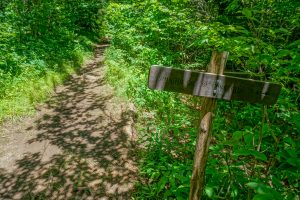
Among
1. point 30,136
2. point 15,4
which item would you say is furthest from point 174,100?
point 15,4

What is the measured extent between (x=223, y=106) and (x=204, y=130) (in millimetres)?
4425

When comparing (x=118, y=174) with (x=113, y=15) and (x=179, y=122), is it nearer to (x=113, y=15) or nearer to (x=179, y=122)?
(x=179, y=122)

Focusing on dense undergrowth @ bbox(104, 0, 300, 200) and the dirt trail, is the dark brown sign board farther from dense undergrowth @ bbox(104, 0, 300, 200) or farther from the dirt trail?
the dirt trail

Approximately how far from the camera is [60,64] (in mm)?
10203

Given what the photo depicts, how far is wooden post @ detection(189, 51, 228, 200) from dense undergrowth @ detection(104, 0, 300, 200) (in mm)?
144

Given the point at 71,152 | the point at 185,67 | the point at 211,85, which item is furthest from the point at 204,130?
the point at 185,67

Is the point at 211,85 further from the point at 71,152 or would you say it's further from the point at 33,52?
the point at 33,52

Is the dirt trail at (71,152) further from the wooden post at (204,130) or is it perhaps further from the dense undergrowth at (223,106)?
the wooden post at (204,130)

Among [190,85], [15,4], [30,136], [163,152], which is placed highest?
[190,85]

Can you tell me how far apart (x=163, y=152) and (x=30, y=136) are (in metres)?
3.12

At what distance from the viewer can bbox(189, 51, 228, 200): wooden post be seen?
2.13 metres

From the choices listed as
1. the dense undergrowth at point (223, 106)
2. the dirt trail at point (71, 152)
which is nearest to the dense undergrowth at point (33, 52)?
the dirt trail at point (71, 152)

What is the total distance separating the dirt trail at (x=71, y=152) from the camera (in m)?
4.43

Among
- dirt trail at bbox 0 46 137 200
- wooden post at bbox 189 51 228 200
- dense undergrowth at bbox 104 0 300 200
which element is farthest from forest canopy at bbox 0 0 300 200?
dirt trail at bbox 0 46 137 200
